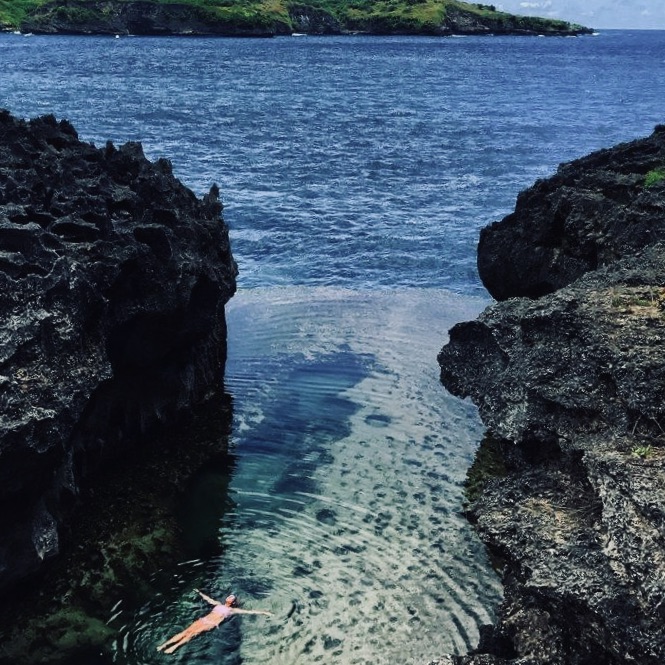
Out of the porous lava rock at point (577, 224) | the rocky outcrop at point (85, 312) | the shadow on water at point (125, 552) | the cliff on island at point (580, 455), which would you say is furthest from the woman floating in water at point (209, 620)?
the porous lava rock at point (577, 224)

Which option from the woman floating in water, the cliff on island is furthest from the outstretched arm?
the cliff on island

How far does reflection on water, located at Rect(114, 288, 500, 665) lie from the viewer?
15477mm

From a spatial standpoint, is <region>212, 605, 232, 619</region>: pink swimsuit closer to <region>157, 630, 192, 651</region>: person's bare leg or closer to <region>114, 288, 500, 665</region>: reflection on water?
<region>114, 288, 500, 665</region>: reflection on water

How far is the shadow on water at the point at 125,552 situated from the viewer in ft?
49.6

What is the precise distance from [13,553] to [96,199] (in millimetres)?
9009

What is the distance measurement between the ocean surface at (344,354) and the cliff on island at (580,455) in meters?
2.20

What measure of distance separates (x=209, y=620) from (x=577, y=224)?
15.8 m

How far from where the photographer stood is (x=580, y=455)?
13359mm

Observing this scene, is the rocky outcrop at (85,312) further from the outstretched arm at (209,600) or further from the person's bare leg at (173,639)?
the outstretched arm at (209,600)

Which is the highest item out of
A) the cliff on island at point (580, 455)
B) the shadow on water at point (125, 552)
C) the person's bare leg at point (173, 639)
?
the cliff on island at point (580, 455)

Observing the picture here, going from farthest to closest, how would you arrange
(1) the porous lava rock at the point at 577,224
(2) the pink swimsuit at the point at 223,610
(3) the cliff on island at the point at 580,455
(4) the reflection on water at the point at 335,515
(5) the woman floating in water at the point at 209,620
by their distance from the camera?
(1) the porous lava rock at the point at 577,224
(2) the pink swimsuit at the point at 223,610
(4) the reflection on water at the point at 335,515
(5) the woman floating in water at the point at 209,620
(3) the cliff on island at the point at 580,455

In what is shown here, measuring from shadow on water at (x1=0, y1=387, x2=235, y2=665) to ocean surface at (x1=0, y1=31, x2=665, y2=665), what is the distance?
0.25 m

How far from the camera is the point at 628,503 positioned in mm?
10992

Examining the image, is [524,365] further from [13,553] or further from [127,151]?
[127,151]
